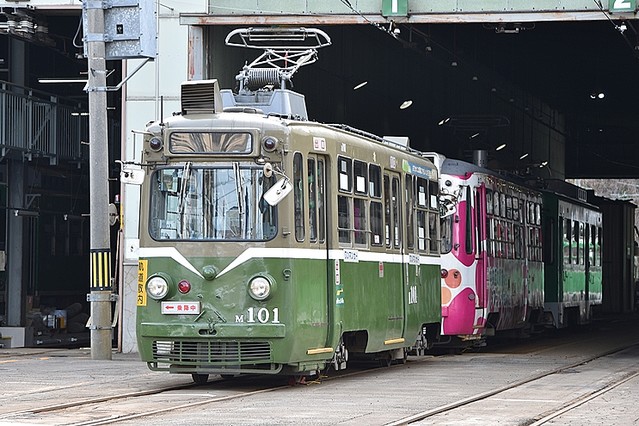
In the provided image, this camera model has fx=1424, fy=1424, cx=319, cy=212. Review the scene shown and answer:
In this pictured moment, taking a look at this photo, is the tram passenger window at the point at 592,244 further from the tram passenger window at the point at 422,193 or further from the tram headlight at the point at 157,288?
the tram headlight at the point at 157,288

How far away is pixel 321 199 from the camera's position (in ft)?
51.6

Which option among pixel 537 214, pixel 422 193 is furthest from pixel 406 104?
pixel 422 193

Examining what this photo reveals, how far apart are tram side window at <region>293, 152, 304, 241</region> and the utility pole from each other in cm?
593

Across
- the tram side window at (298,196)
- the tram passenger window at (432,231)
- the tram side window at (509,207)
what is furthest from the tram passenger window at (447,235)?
the tram side window at (298,196)

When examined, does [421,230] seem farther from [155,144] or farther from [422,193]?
[155,144]

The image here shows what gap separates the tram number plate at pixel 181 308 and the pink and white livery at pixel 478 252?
7388mm

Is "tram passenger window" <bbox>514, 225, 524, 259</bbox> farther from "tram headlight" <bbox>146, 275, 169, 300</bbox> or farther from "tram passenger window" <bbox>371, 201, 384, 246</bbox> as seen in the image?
"tram headlight" <bbox>146, 275, 169, 300</bbox>

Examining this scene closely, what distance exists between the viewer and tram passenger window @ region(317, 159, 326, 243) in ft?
51.4

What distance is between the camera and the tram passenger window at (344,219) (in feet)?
52.8

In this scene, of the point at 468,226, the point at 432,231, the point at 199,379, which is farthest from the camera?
the point at 468,226

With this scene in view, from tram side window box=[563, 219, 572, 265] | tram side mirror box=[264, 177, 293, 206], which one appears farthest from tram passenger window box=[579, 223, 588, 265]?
tram side mirror box=[264, 177, 293, 206]

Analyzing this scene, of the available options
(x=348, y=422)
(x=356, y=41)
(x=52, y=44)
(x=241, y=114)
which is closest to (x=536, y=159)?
(x=356, y=41)

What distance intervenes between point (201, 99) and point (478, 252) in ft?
27.0

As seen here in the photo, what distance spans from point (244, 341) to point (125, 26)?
722cm
